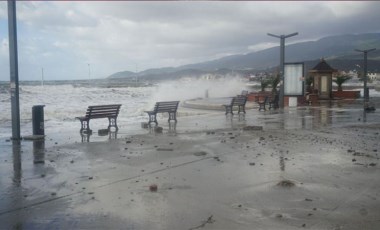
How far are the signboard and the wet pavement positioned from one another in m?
14.9

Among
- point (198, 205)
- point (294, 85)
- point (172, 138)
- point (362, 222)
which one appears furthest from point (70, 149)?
point (294, 85)

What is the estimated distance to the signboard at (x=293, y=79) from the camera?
26812 mm

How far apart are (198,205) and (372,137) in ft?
25.8

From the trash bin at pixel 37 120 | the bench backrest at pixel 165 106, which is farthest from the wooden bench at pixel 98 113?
the bench backrest at pixel 165 106

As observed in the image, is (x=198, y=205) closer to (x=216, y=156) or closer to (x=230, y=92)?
(x=216, y=156)

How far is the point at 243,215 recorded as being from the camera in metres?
5.44

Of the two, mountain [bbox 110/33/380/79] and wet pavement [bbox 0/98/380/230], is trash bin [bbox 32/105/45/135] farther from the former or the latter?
mountain [bbox 110/33/380/79]

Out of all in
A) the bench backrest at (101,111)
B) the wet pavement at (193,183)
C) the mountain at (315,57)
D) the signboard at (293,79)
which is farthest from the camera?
the mountain at (315,57)

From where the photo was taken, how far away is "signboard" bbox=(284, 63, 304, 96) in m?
26.8

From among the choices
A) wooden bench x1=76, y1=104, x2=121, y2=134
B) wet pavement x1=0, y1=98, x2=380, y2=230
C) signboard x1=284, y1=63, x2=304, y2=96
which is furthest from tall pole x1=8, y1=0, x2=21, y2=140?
signboard x1=284, y1=63, x2=304, y2=96

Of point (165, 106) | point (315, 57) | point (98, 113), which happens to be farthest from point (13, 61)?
point (315, 57)

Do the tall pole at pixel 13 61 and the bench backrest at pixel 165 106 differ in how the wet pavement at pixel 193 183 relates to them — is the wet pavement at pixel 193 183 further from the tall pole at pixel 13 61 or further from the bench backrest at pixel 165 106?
the bench backrest at pixel 165 106

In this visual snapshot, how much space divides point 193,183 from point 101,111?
8806 millimetres

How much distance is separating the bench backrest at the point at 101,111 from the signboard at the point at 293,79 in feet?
46.1
